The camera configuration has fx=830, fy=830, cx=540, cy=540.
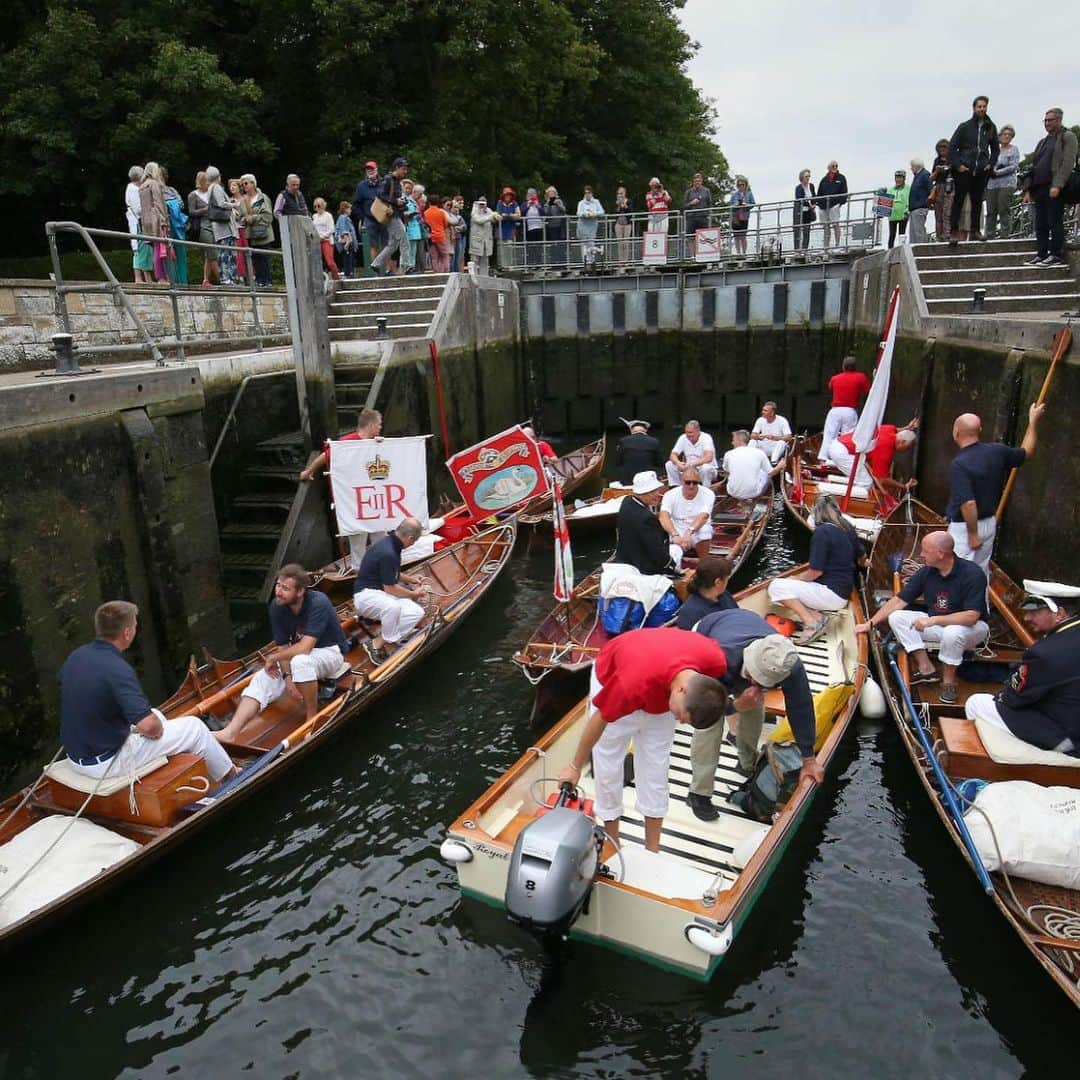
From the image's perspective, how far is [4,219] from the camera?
24578 mm

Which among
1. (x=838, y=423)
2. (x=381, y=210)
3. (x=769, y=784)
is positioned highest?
(x=381, y=210)

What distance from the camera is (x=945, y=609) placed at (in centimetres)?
721

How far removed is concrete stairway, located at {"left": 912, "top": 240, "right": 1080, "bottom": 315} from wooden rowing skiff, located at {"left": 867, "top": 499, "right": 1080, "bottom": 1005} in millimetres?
5885

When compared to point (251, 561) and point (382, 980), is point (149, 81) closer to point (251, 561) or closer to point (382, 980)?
point (251, 561)

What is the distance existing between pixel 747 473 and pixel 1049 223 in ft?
20.2

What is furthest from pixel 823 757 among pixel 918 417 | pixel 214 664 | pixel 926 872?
pixel 918 417

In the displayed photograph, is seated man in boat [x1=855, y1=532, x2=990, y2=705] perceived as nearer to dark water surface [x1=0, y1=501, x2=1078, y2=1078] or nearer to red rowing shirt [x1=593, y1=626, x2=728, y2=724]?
dark water surface [x1=0, y1=501, x2=1078, y2=1078]

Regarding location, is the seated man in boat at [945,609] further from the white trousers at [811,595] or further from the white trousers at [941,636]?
the white trousers at [811,595]

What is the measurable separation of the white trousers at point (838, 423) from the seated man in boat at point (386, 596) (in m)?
8.54

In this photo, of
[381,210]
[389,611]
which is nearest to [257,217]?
[381,210]

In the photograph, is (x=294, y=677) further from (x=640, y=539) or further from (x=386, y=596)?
(x=640, y=539)

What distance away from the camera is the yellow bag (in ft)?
21.6

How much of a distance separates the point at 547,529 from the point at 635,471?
A: 1717mm

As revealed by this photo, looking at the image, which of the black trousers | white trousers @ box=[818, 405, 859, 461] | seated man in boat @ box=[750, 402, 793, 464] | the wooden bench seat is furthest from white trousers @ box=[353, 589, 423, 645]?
the black trousers
